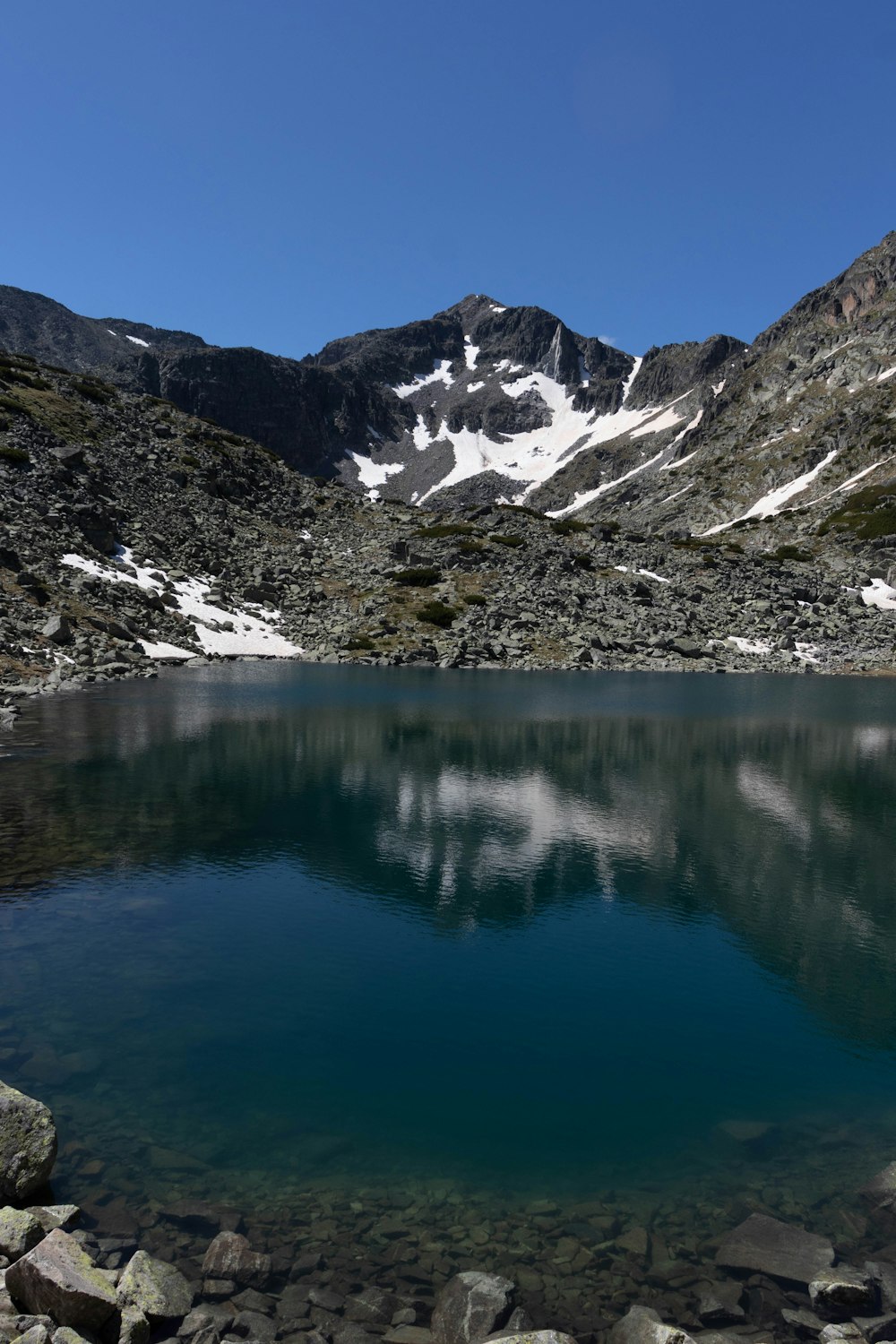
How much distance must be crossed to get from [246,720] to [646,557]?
285ft

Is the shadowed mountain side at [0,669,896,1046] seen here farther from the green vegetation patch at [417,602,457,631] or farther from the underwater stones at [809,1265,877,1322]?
the green vegetation patch at [417,602,457,631]

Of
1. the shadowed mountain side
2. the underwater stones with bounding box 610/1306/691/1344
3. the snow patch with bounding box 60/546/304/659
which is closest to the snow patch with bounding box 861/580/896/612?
the shadowed mountain side

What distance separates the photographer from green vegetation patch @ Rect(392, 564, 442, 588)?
352 ft

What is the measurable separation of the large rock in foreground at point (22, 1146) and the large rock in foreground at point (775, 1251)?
315 inches

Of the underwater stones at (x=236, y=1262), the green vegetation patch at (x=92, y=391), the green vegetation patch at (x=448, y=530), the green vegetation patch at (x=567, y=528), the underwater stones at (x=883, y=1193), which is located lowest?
the underwater stones at (x=883, y=1193)

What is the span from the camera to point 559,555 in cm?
11300

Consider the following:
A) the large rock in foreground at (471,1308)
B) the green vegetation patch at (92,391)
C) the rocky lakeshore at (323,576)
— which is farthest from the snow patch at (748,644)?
the green vegetation patch at (92,391)

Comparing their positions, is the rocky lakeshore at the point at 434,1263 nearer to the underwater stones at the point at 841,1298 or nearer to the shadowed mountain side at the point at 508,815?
the underwater stones at the point at 841,1298

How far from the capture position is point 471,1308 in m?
8.16

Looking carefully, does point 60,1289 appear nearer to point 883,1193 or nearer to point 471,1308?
point 471,1308

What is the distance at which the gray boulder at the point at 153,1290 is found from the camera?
25.9 feet

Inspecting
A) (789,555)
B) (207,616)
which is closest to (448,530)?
(207,616)

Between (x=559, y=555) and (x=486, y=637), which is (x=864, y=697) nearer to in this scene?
(x=486, y=637)

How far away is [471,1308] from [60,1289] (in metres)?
3.97
